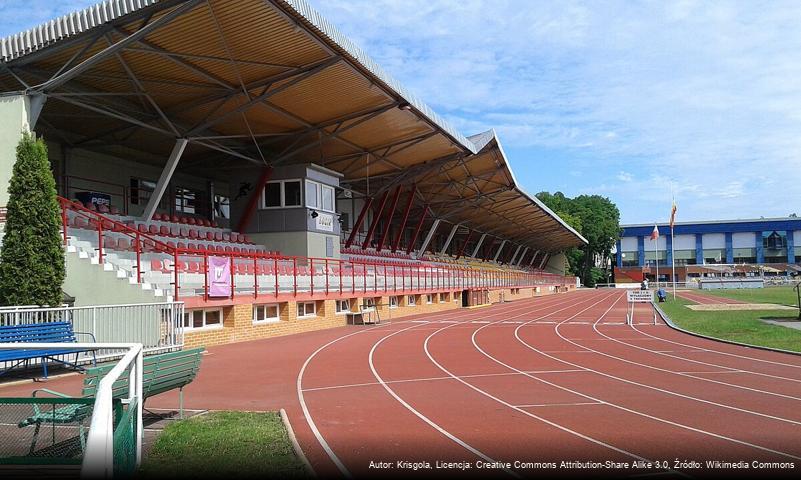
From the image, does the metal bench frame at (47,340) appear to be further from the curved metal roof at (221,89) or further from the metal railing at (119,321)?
the curved metal roof at (221,89)

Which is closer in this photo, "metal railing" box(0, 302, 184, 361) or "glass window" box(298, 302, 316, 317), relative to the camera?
"metal railing" box(0, 302, 184, 361)

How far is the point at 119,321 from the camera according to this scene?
47.8 feet

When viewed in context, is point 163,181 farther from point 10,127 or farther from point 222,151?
point 10,127

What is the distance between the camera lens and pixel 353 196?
155 ft

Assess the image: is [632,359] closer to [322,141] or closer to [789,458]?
[789,458]

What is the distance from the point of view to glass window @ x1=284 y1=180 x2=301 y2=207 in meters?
32.8

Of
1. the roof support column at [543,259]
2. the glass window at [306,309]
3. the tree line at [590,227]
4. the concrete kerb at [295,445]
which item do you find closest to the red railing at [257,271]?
the glass window at [306,309]

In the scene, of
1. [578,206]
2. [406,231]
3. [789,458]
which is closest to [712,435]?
[789,458]

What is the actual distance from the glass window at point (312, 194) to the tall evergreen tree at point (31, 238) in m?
18.1

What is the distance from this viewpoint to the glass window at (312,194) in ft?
108

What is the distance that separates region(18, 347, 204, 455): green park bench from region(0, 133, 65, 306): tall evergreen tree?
22.1ft

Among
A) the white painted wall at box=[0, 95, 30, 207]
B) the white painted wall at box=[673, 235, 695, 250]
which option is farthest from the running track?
the white painted wall at box=[673, 235, 695, 250]

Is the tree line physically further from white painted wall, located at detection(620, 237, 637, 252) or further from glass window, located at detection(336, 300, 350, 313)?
glass window, located at detection(336, 300, 350, 313)

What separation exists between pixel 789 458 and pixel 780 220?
138 meters
